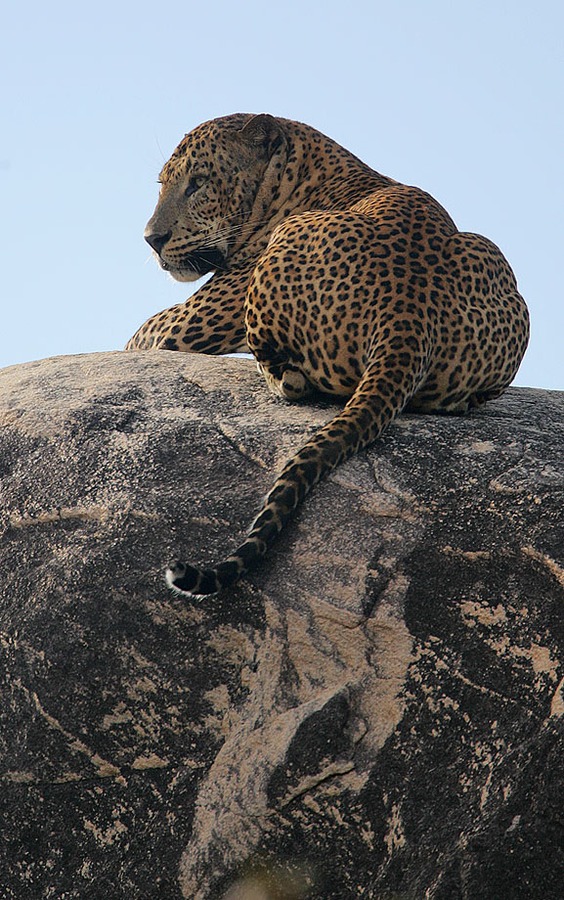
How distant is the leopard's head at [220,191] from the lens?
9.52 m

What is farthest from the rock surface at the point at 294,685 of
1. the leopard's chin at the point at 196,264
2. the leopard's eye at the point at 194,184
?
the leopard's eye at the point at 194,184

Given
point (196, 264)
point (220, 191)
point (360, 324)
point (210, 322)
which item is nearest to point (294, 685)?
point (360, 324)

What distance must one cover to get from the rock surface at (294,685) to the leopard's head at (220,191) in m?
3.28

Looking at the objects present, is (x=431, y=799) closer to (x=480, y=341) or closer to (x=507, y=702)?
(x=507, y=702)

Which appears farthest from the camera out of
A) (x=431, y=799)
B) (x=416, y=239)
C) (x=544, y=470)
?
(x=416, y=239)

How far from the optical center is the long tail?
5832 mm

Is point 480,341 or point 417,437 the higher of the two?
point 480,341

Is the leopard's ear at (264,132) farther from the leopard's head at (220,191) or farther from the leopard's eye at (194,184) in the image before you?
the leopard's eye at (194,184)

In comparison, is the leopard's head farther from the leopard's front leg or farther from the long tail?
the long tail

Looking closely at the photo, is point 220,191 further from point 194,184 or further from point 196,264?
point 196,264

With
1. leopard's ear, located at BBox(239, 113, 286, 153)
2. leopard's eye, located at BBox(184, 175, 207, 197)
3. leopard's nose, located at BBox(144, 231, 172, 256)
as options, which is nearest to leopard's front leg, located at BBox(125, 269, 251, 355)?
leopard's nose, located at BBox(144, 231, 172, 256)

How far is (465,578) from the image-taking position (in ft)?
20.0

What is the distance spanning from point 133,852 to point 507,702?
190 cm

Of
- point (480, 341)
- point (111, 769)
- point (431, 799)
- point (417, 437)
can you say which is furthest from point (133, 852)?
point (480, 341)
